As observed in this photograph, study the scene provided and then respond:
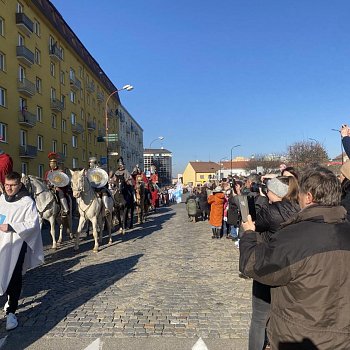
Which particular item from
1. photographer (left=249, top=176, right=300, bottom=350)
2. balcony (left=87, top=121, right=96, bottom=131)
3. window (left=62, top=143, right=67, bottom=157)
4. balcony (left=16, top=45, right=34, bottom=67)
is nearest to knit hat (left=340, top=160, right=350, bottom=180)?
photographer (left=249, top=176, right=300, bottom=350)

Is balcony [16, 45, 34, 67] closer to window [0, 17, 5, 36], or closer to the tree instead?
window [0, 17, 5, 36]

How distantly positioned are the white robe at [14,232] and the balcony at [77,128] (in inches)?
1624

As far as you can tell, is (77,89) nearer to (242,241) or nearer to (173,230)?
(173,230)

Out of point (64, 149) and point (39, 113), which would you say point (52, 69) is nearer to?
point (39, 113)

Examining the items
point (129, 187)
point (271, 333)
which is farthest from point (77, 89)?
point (271, 333)

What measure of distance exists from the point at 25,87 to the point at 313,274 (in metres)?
32.8

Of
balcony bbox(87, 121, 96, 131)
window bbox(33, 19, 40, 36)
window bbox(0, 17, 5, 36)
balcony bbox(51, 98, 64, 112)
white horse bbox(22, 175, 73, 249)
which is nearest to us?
white horse bbox(22, 175, 73, 249)

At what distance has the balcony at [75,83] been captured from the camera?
147ft

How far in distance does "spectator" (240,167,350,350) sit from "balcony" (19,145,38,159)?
102 feet

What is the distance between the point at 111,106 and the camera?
67938 mm

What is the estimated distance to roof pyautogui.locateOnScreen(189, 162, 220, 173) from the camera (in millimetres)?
139500

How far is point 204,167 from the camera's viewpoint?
5600 inches

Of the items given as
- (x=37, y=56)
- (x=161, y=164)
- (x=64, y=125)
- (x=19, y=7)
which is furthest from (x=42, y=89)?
(x=161, y=164)

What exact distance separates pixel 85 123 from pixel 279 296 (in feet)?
168
